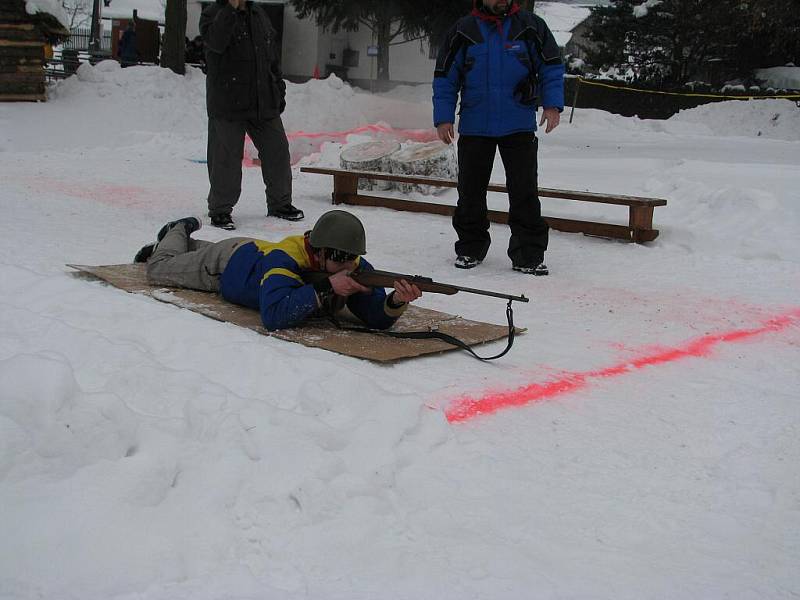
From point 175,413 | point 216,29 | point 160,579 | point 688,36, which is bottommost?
point 160,579

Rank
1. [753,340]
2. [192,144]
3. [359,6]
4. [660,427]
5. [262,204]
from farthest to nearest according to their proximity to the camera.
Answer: [359,6] → [192,144] → [262,204] → [753,340] → [660,427]

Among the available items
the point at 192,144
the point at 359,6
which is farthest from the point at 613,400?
the point at 359,6

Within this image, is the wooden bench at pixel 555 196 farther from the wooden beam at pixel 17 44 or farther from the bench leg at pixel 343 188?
the wooden beam at pixel 17 44

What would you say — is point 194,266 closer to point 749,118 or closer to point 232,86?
point 232,86

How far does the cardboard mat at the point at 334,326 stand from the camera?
3940mm

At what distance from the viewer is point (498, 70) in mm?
5852

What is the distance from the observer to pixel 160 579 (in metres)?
2.12

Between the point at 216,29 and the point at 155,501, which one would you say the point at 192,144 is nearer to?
the point at 216,29

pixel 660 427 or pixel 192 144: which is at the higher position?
pixel 192 144

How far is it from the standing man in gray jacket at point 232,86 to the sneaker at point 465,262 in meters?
1.96

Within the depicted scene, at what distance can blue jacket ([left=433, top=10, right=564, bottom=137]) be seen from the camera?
5820 millimetres

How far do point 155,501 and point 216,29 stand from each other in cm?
539

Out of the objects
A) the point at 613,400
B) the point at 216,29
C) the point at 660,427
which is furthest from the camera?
the point at 216,29

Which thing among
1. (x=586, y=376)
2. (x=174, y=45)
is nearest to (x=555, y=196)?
(x=586, y=376)
